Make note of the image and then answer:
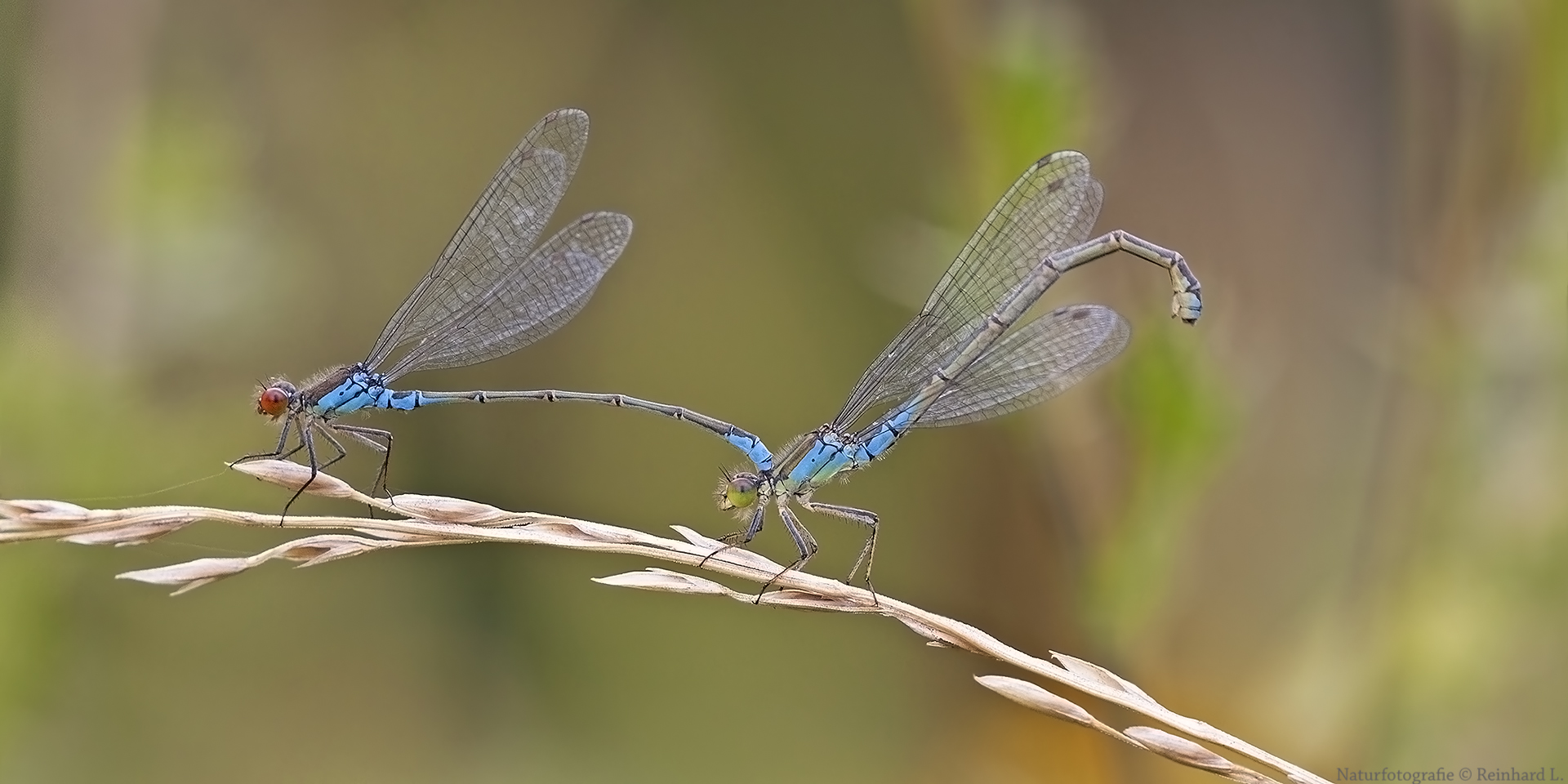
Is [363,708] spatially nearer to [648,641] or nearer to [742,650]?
[648,641]

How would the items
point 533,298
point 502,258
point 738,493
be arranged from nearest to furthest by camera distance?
point 738,493, point 502,258, point 533,298

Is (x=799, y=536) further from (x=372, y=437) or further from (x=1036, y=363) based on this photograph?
(x=372, y=437)

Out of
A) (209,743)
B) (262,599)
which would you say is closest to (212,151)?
(262,599)

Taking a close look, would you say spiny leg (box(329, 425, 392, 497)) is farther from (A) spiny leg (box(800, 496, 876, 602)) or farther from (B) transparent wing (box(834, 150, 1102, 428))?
(B) transparent wing (box(834, 150, 1102, 428))

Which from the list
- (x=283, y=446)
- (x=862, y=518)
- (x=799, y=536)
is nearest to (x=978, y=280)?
(x=862, y=518)

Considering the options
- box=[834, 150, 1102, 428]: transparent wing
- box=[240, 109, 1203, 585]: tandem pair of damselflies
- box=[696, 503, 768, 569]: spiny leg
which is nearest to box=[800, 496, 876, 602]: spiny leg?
box=[240, 109, 1203, 585]: tandem pair of damselflies

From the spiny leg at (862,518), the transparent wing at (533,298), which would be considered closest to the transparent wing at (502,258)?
the transparent wing at (533,298)
